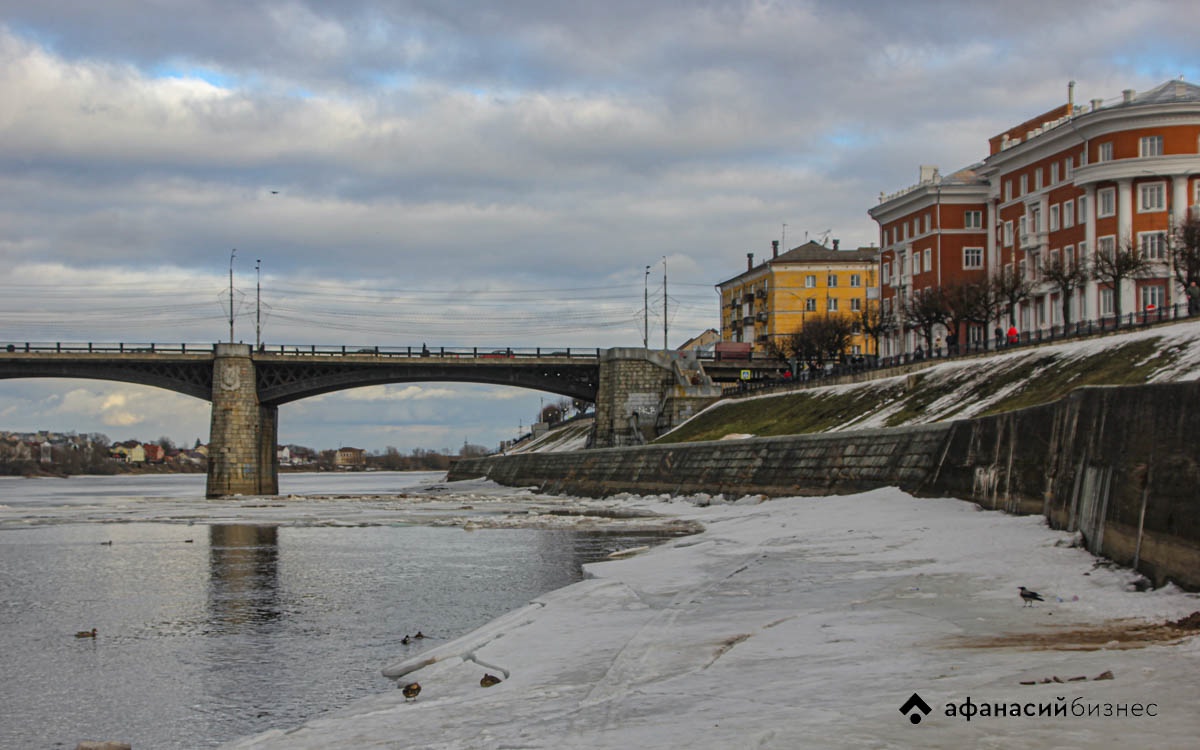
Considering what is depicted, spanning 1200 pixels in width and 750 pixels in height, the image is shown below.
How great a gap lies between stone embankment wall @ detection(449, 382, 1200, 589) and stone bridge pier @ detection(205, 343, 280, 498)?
6755 centimetres

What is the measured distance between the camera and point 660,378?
347 ft

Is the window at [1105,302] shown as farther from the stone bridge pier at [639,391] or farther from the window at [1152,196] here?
the stone bridge pier at [639,391]

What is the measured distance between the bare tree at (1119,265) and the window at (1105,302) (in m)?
2.54

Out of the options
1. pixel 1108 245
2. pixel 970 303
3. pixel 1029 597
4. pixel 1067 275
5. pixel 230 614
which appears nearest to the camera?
pixel 1029 597

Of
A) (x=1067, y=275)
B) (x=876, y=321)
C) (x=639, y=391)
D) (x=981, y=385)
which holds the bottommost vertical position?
(x=981, y=385)

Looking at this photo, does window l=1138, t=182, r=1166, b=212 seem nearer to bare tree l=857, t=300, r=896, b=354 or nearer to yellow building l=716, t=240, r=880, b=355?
bare tree l=857, t=300, r=896, b=354

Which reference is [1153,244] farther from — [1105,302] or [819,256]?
[819,256]

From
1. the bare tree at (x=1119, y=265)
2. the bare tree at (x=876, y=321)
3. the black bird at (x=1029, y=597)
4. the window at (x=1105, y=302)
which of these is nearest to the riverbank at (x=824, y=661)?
the black bird at (x=1029, y=597)

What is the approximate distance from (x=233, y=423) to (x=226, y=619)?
85.2 meters

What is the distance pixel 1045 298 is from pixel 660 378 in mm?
34092

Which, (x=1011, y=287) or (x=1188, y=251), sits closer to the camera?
(x=1188, y=251)

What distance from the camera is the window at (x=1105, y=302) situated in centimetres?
7662

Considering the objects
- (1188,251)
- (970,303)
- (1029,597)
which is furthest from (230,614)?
(970,303)

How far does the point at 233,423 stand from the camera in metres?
102
